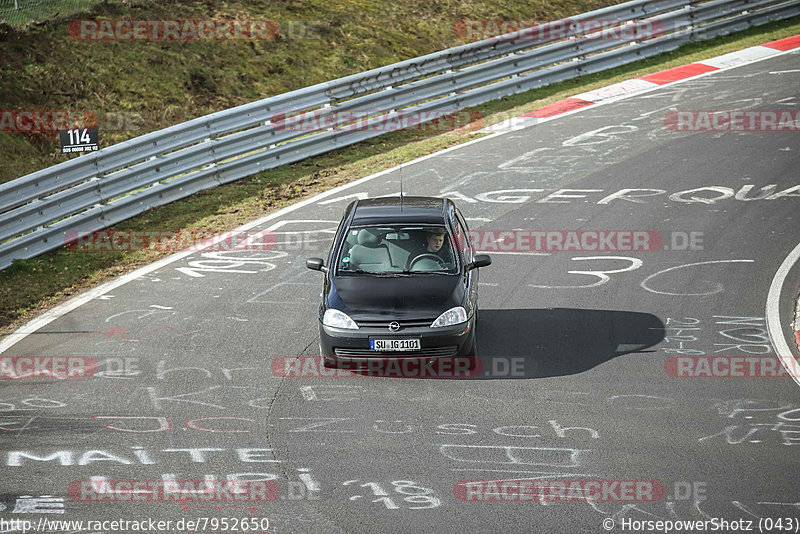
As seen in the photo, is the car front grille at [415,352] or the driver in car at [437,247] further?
the driver in car at [437,247]

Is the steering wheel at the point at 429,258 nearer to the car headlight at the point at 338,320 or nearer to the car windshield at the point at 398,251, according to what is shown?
the car windshield at the point at 398,251

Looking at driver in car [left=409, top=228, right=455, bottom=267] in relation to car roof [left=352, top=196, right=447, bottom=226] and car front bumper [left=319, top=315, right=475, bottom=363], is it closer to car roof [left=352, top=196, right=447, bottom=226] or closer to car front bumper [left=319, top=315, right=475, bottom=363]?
car roof [left=352, top=196, right=447, bottom=226]

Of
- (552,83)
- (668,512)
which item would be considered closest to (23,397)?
(668,512)

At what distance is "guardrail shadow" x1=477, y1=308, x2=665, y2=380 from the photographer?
32.1 feet

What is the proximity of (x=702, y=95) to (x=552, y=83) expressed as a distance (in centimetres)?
363

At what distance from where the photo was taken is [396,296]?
9.62 metres

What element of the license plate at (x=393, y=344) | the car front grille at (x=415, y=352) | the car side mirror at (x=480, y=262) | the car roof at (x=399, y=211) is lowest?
the car front grille at (x=415, y=352)

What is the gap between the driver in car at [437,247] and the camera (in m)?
10.2

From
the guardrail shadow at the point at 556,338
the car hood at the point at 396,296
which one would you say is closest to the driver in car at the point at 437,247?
the car hood at the point at 396,296

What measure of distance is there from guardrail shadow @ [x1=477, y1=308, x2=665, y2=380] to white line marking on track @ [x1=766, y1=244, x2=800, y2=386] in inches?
51.1

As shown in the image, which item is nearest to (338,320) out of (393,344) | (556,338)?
(393,344)

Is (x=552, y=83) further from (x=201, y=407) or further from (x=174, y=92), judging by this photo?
(x=201, y=407)

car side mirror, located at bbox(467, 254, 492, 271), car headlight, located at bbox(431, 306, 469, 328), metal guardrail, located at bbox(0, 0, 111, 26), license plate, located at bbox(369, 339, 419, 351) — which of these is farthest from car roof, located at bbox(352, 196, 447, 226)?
metal guardrail, located at bbox(0, 0, 111, 26)

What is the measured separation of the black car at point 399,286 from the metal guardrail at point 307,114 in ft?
18.8
